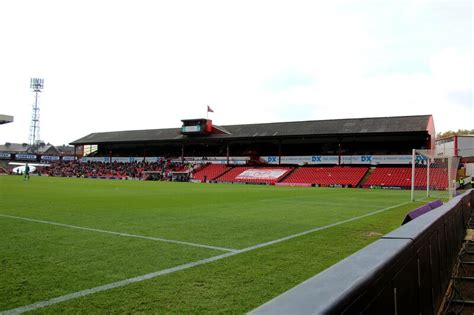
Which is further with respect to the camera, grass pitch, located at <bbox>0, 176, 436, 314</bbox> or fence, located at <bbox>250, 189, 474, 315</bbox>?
grass pitch, located at <bbox>0, 176, 436, 314</bbox>

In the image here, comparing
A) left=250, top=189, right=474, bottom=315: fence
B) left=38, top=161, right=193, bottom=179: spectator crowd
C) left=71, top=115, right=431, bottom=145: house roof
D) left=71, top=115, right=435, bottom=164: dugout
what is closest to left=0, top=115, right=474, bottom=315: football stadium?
left=250, top=189, right=474, bottom=315: fence

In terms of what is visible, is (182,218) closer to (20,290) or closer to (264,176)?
(20,290)

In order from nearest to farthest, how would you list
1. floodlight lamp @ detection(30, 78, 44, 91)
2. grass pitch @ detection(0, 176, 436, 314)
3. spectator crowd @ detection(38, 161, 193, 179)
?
1. grass pitch @ detection(0, 176, 436, 314)
2. spectator crowd @ detection(38, 161, 193, 179)
3. floodlight lamp @ detection(30, 78, 44, 91)

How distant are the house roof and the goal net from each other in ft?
18.8

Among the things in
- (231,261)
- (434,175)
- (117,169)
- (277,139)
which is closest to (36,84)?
(117,169)

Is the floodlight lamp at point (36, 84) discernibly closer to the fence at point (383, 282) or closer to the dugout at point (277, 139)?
the dugout at point (277, 139)

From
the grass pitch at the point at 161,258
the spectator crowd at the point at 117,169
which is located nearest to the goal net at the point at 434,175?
the grass pitch at the point at 161,258

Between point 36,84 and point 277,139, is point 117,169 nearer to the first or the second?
point 277,139

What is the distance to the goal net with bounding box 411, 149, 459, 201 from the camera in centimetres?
2286

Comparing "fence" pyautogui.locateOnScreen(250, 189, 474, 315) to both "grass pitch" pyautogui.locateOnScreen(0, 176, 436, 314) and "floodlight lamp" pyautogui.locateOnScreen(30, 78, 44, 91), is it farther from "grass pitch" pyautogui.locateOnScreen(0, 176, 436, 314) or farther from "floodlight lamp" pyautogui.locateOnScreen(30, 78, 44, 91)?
"floodlight lamp" pyautogui.locateOnScreen(30, 78, 44, 91)

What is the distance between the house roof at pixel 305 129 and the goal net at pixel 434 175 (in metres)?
5.73

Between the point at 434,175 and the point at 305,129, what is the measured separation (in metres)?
23.5

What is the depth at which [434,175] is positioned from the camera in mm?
33844

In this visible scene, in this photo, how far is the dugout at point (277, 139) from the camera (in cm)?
5003
